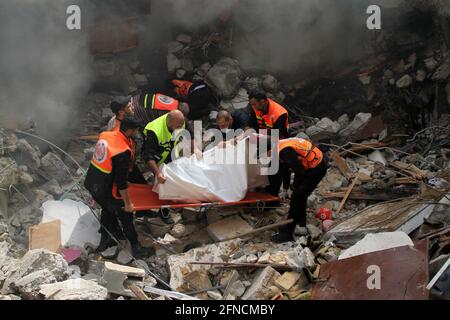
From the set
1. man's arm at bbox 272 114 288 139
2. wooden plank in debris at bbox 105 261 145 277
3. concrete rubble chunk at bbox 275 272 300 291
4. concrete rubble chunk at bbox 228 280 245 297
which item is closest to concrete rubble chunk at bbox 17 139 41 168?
wooden plank in debris at bbox 105 261 145 277

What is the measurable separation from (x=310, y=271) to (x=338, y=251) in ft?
1.83

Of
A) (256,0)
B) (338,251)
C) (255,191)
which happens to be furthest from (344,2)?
(338,251)

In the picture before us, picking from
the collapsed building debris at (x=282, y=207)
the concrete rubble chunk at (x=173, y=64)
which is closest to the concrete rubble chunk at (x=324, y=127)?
the collapsed building debris at (x=282, y=207)

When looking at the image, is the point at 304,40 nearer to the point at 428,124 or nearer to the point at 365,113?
the point at 365,113

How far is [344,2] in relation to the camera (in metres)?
9.16

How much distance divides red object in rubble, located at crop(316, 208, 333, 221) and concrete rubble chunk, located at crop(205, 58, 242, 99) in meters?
2.96

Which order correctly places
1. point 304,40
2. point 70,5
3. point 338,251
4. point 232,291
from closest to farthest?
point 232,291 → point 338,251 → point 70,5 → point 304,40

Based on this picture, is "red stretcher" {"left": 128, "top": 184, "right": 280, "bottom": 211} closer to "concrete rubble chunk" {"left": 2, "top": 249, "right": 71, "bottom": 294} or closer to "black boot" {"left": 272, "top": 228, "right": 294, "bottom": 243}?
"black boot" {"left": 272, "top": 228, "right": 294, "bottom": 243}

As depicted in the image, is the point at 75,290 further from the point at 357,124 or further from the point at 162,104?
the point at 357,124

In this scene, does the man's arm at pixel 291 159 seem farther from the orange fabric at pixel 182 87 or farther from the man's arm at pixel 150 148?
the orange fabric at pixel 182 87

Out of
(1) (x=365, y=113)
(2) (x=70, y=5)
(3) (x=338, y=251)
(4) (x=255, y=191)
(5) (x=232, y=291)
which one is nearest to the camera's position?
(5) (x=232, y=291)

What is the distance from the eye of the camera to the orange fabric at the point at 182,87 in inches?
343

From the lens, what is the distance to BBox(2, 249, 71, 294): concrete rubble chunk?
17.3 feet

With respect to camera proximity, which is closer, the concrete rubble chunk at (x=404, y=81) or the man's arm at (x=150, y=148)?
the man's arm at (x=150, y=148)
